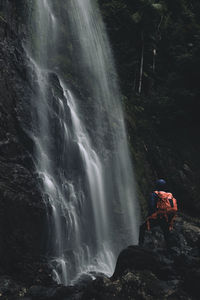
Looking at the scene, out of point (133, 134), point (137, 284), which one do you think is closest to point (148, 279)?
point (137, 284)

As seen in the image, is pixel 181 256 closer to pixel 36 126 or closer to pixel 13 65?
pixel 36 126

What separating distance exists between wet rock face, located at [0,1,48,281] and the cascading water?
2.85 feet

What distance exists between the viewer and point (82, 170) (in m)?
13.8

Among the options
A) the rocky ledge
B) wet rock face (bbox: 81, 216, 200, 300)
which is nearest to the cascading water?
the rocky ledge

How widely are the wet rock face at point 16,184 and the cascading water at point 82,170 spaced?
0.87 metres

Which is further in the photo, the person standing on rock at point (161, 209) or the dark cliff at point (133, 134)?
the person standing on rock at point (161, 209)

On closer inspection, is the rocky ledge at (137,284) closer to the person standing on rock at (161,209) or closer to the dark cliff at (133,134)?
the dark cliff at (133,134)

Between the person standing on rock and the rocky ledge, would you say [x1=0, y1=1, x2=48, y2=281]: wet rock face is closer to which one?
the rocky ledge

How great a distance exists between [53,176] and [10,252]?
14.3ft

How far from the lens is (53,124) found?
44.3ft

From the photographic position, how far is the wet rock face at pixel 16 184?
8.17 metres

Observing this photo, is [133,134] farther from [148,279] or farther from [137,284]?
[137,284]

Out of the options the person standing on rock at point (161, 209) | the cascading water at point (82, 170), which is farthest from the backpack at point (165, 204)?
the cascading water at point (82, 170)

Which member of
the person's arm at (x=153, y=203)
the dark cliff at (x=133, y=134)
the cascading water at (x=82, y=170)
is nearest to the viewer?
the dark cliff at (x=133, y=134)
